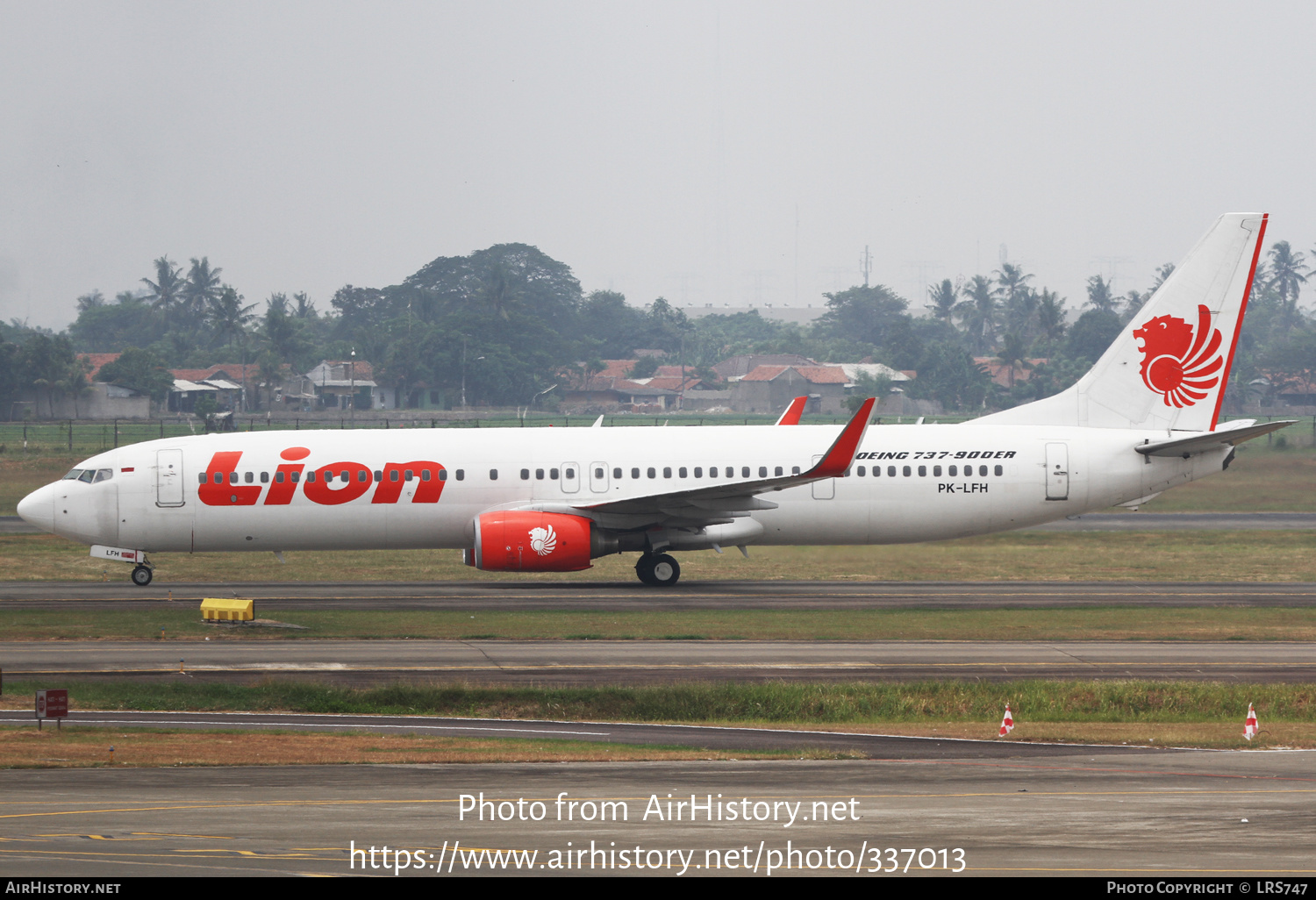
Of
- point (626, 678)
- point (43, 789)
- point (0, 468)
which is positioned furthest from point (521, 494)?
point (0, 468)

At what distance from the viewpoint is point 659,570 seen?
39.3 m

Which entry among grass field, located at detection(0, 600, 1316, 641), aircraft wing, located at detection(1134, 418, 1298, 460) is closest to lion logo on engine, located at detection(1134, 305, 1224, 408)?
aircraft wing, located at detection(1134, 418, 1298, 460)

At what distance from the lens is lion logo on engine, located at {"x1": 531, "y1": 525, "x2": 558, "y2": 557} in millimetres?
36781

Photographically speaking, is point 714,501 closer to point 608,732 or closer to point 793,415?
point 793,415

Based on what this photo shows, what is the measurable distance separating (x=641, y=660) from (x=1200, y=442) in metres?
18.7

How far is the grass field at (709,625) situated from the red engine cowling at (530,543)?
236cm

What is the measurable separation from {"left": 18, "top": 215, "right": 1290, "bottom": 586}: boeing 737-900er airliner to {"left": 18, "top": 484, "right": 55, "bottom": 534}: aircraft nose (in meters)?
0.05

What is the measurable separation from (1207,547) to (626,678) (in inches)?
1195

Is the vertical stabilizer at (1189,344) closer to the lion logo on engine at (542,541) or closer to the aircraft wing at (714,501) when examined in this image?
the aircraft wing at (714,501)

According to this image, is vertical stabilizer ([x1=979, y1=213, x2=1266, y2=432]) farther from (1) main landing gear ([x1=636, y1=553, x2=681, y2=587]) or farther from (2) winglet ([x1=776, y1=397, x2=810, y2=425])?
(1) main landing gear ([x1=636, y1=553, x2=681, y2=587])

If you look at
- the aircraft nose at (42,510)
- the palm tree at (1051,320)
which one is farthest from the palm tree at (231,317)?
the aircraft nose at (42,510)
